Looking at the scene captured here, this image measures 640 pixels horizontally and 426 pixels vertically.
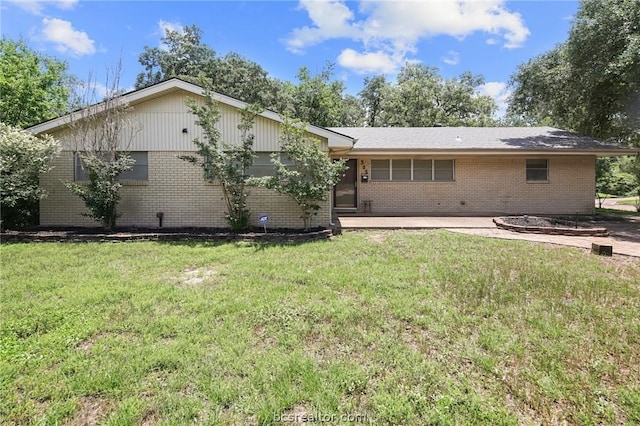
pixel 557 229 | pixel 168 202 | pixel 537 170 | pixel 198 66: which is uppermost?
pixel 198 66

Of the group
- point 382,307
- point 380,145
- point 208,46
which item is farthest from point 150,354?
point 208,46

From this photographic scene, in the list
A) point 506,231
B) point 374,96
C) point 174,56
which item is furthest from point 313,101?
point 506,231

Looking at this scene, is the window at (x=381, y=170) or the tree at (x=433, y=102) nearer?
the window at (x=381, y=170)

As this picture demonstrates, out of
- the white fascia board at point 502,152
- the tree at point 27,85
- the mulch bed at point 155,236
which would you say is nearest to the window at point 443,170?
the white fascia board at point 502,152

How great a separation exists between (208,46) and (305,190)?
3031 cm

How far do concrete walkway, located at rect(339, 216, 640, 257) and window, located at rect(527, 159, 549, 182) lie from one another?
9.19 feet

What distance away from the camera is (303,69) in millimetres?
26562

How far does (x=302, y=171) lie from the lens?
26.9ft

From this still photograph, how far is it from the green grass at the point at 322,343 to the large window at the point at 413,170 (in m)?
7.53

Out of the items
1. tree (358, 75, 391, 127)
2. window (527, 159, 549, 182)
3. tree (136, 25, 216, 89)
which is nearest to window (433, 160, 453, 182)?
window (527, 159, 549, 182)

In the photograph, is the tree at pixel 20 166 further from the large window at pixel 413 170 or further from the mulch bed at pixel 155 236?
the large window at pixel 413 170

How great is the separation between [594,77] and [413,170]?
6.10 meters

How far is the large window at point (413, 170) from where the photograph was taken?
12.8 meters

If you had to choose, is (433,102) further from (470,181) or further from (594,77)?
(594,77)
